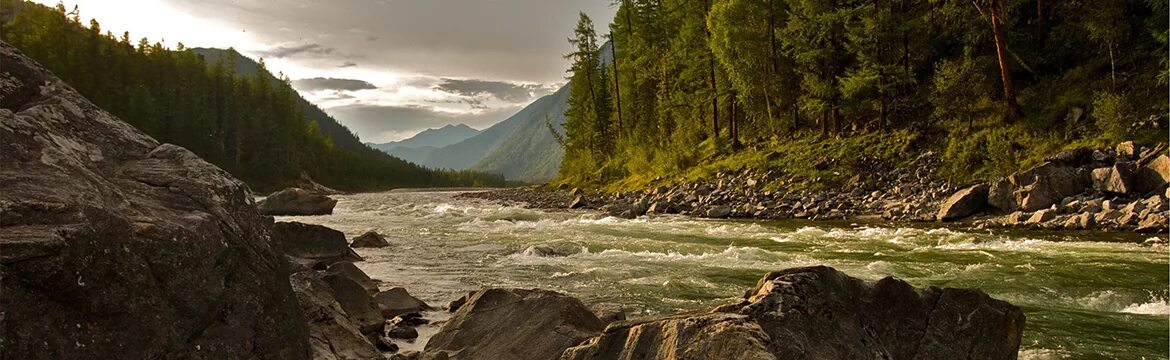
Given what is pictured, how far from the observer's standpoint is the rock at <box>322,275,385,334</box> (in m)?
8.84

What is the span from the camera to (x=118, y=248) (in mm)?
3990

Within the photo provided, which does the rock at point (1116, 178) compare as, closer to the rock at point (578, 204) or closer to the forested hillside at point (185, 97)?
the rock at point (578, 204)

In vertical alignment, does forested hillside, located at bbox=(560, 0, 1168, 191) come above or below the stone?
above

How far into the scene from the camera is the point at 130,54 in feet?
339

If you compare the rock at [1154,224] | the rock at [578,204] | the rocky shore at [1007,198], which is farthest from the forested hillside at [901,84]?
the rock at [578,204]

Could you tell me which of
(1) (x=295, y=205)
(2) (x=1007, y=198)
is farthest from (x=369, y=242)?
(1) (x=295, y=205)

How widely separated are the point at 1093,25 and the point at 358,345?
107 ft

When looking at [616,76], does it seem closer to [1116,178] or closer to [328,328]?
[1116,178]

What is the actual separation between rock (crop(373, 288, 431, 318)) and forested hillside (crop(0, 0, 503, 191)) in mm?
89916

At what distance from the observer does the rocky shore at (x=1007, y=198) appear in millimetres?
18219

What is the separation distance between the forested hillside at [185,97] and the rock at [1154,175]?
101 metres

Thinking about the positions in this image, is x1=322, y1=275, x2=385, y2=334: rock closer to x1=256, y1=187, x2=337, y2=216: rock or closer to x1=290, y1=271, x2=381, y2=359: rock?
x1=290, y1=271, x2=381, y2=359: rock

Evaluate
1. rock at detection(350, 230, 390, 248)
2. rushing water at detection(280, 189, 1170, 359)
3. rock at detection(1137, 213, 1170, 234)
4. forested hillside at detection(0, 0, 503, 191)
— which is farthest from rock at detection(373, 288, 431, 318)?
forested hillside at detection(0, 0, 503, 191)

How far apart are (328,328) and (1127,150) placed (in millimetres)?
26025
